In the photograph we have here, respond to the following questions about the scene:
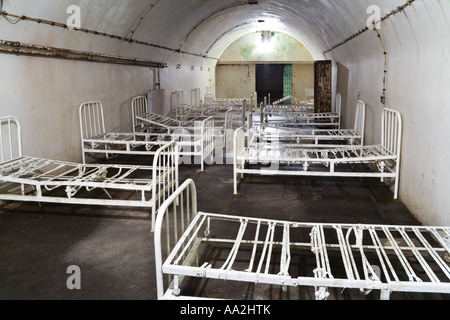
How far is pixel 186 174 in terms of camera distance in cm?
748

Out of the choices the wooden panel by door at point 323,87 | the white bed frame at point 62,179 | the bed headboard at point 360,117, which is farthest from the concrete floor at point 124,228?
the wooden panel by door at point 323,87

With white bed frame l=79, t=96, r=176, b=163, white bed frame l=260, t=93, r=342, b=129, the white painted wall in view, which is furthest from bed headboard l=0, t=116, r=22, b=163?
white bed frame l=260, t=93, r=342, b=129

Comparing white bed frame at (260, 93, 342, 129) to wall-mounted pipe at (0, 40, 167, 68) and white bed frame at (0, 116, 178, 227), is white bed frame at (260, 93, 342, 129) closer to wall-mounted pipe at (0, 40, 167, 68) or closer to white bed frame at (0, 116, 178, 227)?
wall-mounted pipe at (0, 40, 167, 68)

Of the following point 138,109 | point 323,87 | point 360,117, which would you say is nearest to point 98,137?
point 138,109

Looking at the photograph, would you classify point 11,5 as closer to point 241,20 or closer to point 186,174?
point 186,174

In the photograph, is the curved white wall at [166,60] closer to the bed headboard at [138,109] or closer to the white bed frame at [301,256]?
the bed headboard at [138,109]

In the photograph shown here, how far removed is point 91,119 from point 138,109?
2283 millimetres

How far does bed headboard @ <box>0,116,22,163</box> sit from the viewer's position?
219 inches

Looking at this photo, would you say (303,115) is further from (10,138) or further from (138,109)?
(10,138)

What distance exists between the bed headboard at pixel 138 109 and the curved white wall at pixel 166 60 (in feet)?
0.80

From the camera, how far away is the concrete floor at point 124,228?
345 cm

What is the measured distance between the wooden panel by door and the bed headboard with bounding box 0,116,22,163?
8717mm

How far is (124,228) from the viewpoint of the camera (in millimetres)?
4824
